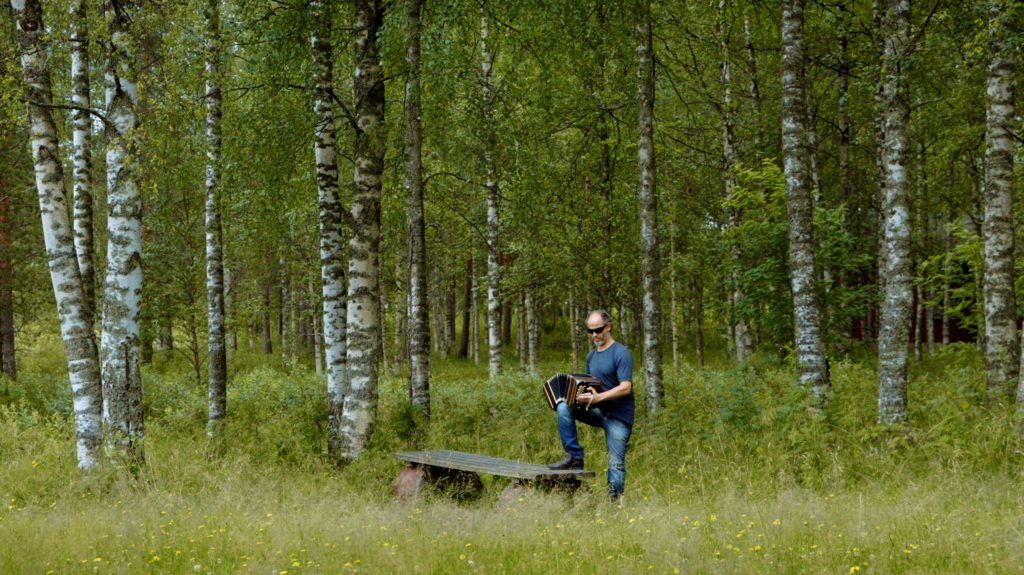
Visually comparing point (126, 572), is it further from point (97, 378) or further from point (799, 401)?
point (799, 401)

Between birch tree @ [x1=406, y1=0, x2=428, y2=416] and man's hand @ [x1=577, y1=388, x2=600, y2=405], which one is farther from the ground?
birch tree @ [x1=406, y1=0, x2=428, y2=416]

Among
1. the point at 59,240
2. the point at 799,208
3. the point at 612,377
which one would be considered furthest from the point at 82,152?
the point at 799,208

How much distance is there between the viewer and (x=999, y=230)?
34.9ft

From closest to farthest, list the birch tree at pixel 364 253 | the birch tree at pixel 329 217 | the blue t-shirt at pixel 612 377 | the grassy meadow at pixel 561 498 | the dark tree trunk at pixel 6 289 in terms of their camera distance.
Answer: the grassy meadow at pixel 561 498 → the blue t-shirt at pixel 612 377 → the birch tree at pixel 364 253 → the birch tree at pixel 329 217 → the dark tree trunk at pixel 6 289

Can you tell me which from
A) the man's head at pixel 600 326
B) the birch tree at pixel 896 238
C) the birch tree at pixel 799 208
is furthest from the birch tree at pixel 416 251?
the birch tree at pixel 896 238

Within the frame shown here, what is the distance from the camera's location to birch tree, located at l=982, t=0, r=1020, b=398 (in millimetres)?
10492

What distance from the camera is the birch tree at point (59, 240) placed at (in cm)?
909

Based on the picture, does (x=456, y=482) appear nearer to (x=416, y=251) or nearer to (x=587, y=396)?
(x=587, y=396)

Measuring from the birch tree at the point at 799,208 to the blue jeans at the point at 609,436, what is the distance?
131 inches

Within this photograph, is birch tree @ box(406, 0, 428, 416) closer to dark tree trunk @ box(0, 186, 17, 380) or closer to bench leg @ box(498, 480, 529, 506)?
bench leg @ box(498, 480, 529, 506)

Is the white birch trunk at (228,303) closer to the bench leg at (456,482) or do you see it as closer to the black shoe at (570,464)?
the bench leg at (456,482)

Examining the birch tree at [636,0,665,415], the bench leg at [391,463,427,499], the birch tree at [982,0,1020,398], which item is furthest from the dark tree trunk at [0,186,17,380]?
the birch tree at [982,0,1020,398]

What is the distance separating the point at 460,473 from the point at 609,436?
2205 mm

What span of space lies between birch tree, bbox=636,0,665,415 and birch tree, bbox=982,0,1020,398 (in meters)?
4.55
